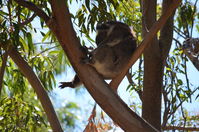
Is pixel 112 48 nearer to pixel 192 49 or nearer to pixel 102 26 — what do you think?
pixel 102 26

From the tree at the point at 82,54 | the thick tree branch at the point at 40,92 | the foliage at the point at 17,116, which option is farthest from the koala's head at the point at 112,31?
the foliage at the point at 17,116

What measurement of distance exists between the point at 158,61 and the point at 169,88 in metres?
0.63

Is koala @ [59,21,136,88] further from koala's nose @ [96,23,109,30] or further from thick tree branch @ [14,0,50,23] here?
thick tree branch @ [14,0,50,23]

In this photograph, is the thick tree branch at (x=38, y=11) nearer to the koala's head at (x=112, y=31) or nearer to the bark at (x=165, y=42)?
the koala's head at (x=112, y=31)

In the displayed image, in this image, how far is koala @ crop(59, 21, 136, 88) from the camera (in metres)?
3.88

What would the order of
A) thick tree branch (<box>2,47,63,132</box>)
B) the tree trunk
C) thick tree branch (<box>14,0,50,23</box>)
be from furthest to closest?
the tree trunk → thick tree branch (<box>2,47,63,132</box>) → thick tree branch (<box>14,0,50,23</box>)

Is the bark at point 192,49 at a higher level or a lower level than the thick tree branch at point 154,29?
lower

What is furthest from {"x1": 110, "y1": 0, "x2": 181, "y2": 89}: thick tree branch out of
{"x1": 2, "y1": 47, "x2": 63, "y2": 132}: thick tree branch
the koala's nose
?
the koala's nose

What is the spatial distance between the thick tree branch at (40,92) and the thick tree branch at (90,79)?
0.66 m

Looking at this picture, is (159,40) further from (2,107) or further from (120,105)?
(2,107)

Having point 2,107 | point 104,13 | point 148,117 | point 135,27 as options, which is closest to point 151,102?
point 148,117

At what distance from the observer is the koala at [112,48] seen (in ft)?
12.7

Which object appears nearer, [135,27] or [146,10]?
[146,10]

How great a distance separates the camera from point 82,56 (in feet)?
10.1
